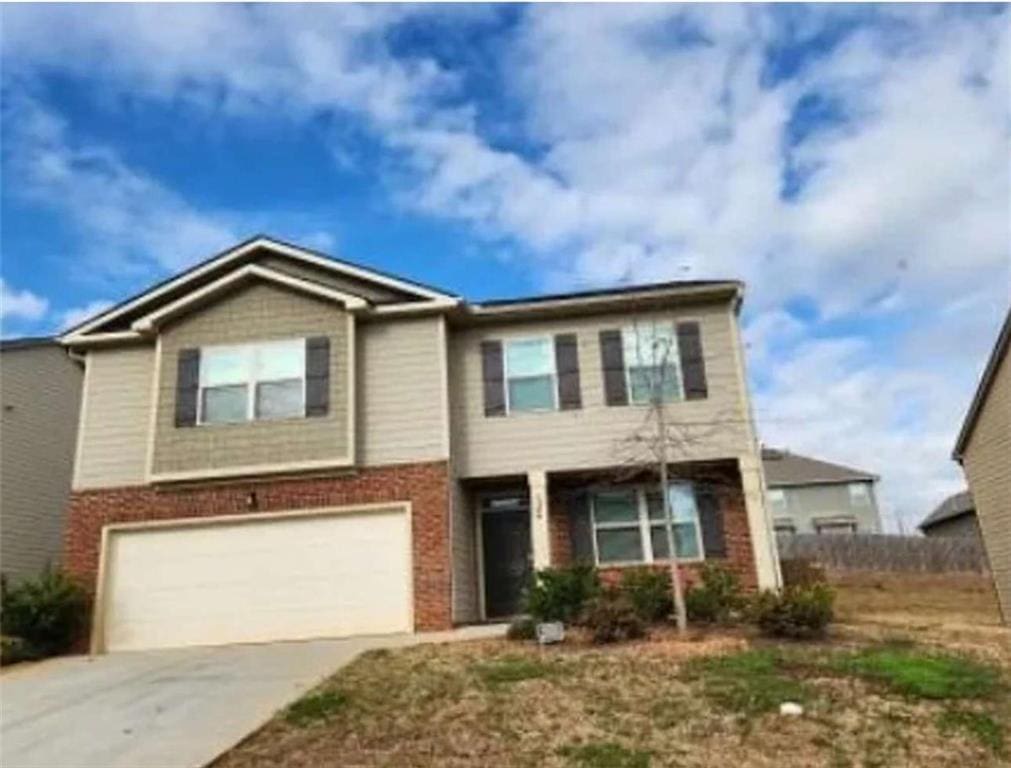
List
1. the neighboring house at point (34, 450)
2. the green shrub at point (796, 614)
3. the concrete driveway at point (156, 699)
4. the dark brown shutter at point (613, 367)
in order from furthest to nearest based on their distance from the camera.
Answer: the neighboring house at point (34, 450), the dark brown shutter at point (613, 367), the green shrub at point (796, 614), the concrete driveway at point (156, 699)

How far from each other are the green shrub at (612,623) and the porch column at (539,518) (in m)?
3.41

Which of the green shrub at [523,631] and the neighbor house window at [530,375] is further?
the neighbor house window at [530,375]

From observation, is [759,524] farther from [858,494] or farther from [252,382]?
[858,494]

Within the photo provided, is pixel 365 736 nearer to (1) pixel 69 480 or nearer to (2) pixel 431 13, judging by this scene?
(2) pixel 431 13

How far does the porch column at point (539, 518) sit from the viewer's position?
16594 mm

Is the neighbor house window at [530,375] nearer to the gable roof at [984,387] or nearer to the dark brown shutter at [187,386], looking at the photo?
the dark brown shutter at [187,386]

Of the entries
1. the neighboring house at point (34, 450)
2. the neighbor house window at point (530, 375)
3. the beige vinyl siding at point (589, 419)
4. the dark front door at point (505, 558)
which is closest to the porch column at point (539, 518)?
the beige vinyl siding at point (589, 419)

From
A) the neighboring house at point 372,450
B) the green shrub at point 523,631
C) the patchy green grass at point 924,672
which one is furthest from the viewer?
the neighboring house at point 372,450

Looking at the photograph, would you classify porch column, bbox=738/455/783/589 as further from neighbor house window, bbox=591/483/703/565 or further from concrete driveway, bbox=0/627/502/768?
concrete driveway, bbox=0/627/502/768

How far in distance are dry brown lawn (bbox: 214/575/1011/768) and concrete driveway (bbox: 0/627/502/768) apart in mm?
633

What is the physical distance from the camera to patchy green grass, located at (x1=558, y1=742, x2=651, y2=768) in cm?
811

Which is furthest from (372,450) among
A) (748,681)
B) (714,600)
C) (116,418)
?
(748,681)

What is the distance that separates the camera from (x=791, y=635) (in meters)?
12.8

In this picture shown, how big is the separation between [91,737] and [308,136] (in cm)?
856
